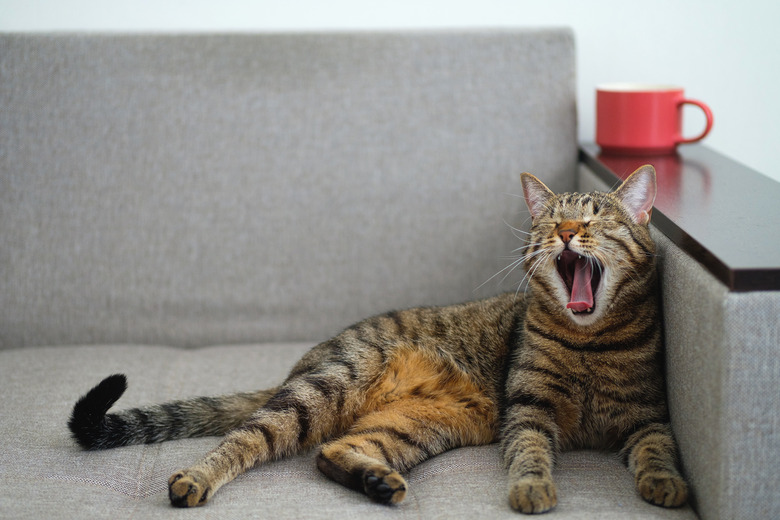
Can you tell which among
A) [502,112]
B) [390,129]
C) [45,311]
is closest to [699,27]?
[502,112]

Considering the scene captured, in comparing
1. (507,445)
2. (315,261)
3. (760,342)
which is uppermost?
(760,342)

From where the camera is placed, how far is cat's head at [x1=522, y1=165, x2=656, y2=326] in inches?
54.4

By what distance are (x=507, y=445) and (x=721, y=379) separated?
0.44m

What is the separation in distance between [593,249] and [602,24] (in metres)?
1.10

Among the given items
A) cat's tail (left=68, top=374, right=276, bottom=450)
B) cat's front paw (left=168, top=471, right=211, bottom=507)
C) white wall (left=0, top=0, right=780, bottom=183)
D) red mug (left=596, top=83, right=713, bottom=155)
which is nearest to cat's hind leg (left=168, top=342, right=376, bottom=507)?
cat's front paw (left=168, top=471, right=211, bottom=507)

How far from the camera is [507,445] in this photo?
1.40 meters

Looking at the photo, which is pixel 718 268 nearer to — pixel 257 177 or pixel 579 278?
pixel 579 278

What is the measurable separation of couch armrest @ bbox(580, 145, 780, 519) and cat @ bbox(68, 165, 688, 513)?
2.6 inches

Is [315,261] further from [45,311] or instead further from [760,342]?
[760,342]

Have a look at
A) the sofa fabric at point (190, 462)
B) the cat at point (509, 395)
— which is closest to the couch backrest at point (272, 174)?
the sofa fabric at point (190, 462)

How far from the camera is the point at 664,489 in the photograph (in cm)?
121

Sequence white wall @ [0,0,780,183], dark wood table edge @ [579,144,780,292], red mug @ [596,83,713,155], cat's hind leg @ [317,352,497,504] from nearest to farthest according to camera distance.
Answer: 1. dark wood table edge @ [579,144,780,292]
2. cat's hind leg @ [317,352,497,504]
3. red mug @ [596,83,713,155]
4. white wall @ [0,0,780,183]

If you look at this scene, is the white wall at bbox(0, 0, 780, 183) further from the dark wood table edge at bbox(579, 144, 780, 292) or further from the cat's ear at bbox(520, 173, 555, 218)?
the dark wood table edge at bbox(579, 144, 780, 292)

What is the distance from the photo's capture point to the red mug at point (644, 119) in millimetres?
1946
